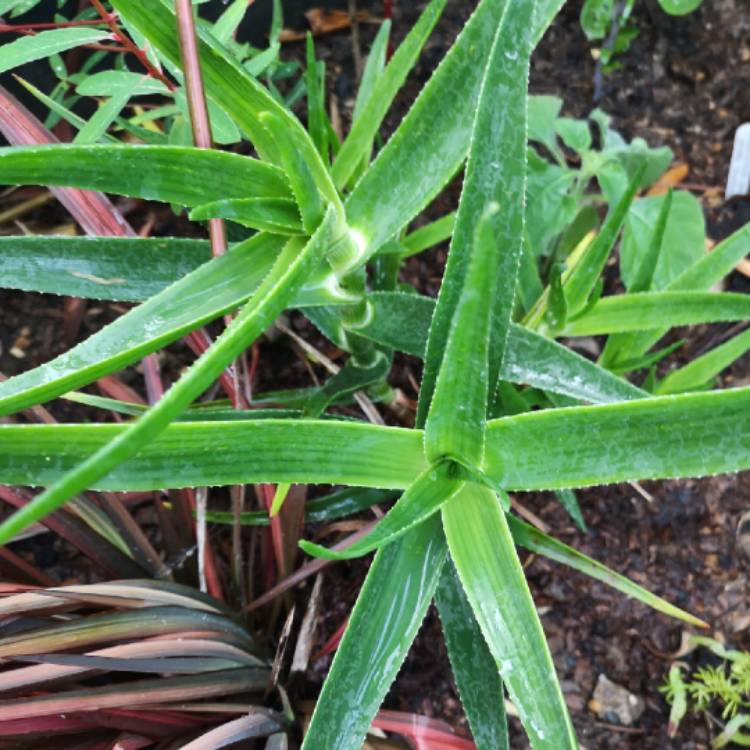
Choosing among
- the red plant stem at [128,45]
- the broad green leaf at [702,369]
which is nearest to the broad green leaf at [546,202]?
the broad green leaf at [702,369]

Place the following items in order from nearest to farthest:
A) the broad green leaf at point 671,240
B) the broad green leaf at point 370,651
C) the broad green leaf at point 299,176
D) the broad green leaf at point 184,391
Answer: the broad green leaf at point 184,391 → the broad green leaf at point 299,176 → the broad green leaf at point 370,651 → the broad green leaf at point 671,240

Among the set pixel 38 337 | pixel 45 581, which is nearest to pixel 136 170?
pixel 45 581

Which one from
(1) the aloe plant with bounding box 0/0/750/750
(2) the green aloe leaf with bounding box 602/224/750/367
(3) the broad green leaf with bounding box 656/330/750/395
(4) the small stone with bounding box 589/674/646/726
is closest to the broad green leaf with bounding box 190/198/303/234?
(1) the aloe plant with bounding box 0/0/750/750

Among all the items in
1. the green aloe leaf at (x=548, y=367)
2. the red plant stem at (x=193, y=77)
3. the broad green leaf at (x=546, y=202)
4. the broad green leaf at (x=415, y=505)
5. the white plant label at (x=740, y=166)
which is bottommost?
the broad green leaf at (x=415, y=505)

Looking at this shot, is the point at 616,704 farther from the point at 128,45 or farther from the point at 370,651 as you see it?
the point at 128,45

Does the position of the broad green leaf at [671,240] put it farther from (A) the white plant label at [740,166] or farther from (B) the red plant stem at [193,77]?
(B) the red plant stem at [193,77]

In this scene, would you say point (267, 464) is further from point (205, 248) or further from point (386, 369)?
point (386, 369)

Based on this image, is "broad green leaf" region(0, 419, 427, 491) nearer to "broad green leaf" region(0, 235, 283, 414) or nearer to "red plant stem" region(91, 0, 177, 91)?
"broad green leaf" region(0, 235, 283, 414)
